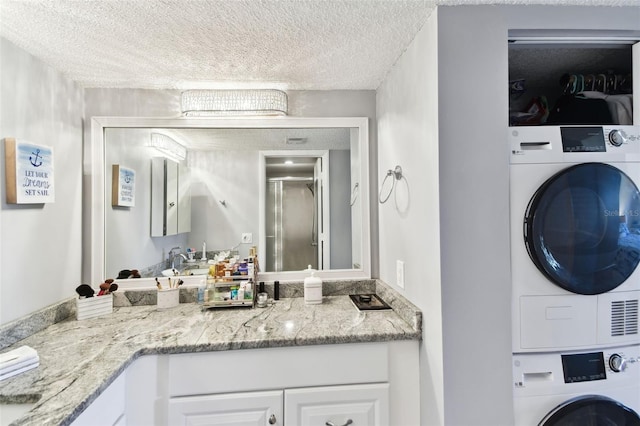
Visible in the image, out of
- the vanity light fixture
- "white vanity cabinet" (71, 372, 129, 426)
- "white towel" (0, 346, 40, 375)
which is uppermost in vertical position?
the vanity light fixture

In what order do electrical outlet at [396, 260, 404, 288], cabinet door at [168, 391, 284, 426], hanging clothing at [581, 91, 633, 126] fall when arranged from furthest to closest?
1. electrical outlet at [396, 260, 404, 288]
2. hanging clothing at [581, 91, 633, 126]
3. cabinet door at [168, 391, 284, 426]

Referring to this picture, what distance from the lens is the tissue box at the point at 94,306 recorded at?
157 cm

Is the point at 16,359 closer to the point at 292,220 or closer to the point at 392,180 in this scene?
the point at 292,220

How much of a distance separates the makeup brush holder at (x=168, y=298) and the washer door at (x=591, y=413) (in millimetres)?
1830

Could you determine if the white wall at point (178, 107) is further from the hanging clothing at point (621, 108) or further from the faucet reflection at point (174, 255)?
the hanging clothing at point (621, 108)

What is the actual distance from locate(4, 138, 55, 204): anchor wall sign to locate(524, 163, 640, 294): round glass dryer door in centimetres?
211

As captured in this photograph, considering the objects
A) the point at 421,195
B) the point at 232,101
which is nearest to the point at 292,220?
the point at 232,101

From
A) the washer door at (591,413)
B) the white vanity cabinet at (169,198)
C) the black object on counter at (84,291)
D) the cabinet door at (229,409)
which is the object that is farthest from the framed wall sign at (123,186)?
the washer door at (591,413)

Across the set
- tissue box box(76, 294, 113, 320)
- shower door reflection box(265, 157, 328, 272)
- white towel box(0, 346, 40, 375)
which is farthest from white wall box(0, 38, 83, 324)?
shower door reflection box(265, 157, 328, 272)

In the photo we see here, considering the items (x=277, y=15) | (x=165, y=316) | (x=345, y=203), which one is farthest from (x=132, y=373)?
(x=277, y=15)

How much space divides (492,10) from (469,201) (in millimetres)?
756

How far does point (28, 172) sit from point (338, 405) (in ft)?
5.67

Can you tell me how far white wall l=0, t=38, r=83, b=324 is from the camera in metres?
1.28

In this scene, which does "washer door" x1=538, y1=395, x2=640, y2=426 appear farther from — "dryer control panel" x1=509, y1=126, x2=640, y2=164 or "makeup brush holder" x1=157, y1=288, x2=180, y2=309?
"makeup brush holder" x1=157, y1=288, x2=180, y2=309
